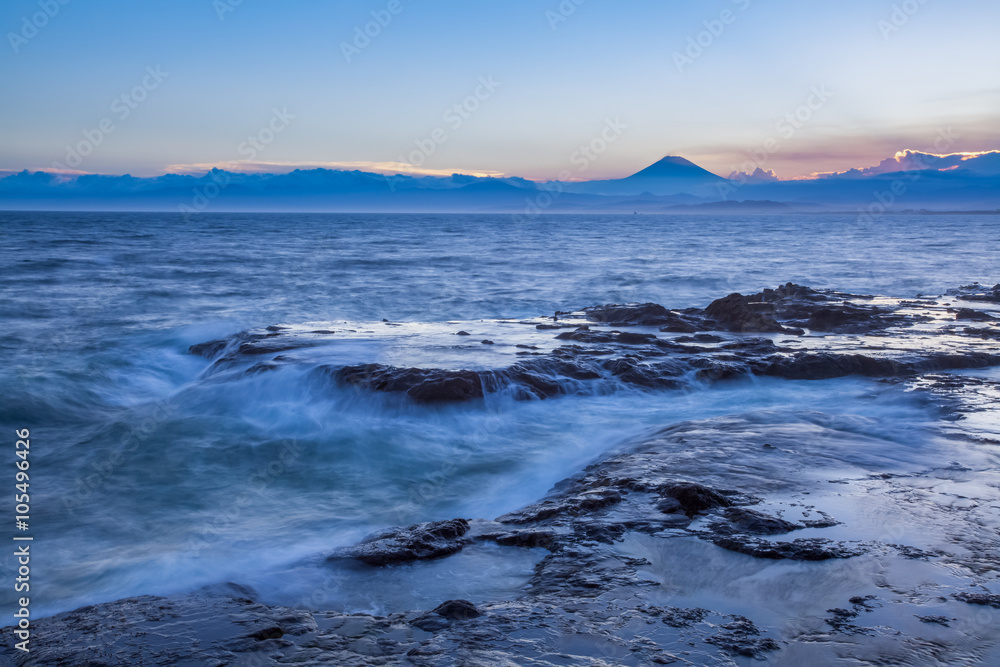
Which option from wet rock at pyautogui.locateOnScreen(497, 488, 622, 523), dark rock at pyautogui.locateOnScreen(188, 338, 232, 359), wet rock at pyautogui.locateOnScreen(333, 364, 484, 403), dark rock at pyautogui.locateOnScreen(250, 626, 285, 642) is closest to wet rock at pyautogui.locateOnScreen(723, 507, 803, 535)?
wet rock at pyautogui.locateOnScreen(497, 488, 622, 523)

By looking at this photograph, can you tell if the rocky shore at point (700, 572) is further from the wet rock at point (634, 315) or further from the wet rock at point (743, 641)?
the wet rock at point (634, 315)

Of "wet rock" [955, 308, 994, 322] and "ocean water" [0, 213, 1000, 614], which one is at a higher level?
"wet rock" [955, 308, 994, 322]

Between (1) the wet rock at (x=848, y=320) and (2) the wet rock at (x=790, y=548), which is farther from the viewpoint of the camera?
(1) the wet rock at (x=848, y=320)

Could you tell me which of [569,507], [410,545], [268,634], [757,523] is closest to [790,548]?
[757,523]

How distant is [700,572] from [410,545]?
1.87m

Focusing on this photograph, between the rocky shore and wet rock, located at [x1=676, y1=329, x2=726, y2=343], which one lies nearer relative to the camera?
the rocky shore

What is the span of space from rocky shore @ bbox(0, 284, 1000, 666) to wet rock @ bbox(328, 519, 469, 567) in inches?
0.5

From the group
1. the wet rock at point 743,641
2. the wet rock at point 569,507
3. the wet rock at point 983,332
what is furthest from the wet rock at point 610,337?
the wet rock at point 743,641

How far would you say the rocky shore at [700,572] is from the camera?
3.21m

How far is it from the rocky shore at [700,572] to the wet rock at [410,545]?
13 mm

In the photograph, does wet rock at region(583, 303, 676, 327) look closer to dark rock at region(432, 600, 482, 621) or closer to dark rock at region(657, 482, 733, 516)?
dark rock at region(657, 482, 733, 516)

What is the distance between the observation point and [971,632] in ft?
10.5

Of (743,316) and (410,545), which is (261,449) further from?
(743,316)

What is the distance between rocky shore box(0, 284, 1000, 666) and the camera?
3207 mm
